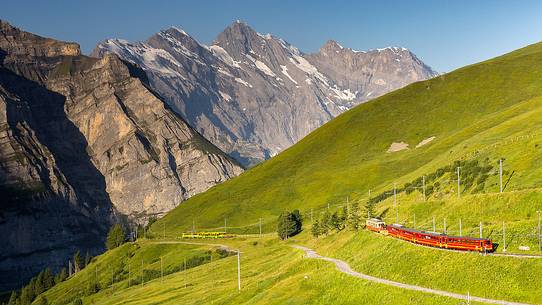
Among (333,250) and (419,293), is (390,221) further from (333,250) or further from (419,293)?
(419,293)

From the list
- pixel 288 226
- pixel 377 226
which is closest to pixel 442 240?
pixel 377 226

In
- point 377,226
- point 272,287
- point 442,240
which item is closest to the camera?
point 442,240

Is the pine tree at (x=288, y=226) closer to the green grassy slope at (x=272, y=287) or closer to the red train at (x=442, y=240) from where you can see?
the green grassy slope at (x=272, y=287)

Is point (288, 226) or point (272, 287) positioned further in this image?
point (288, 226)

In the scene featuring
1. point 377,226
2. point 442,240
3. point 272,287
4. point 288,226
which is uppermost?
point 442,240

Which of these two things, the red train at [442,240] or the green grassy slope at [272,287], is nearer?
the green grassy slope at [272,287]

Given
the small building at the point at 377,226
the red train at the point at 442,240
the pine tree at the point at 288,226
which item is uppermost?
the red train at the point at 442,240

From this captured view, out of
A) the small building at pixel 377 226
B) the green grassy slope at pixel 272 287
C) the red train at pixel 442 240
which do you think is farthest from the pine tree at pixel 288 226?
the red train at pixel 442 240

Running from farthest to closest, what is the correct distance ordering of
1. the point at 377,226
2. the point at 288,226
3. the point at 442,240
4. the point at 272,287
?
the point at 288,226 < the point at 377,226 < the point at 272,287 < the point at 442,240

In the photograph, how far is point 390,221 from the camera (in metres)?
132

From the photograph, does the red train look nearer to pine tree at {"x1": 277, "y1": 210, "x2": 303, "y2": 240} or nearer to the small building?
the small building

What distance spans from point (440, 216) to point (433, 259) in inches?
1495

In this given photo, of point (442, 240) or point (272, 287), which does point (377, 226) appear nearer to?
point (272, 287)

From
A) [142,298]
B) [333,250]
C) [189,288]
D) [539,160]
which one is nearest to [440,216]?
[333,250]
